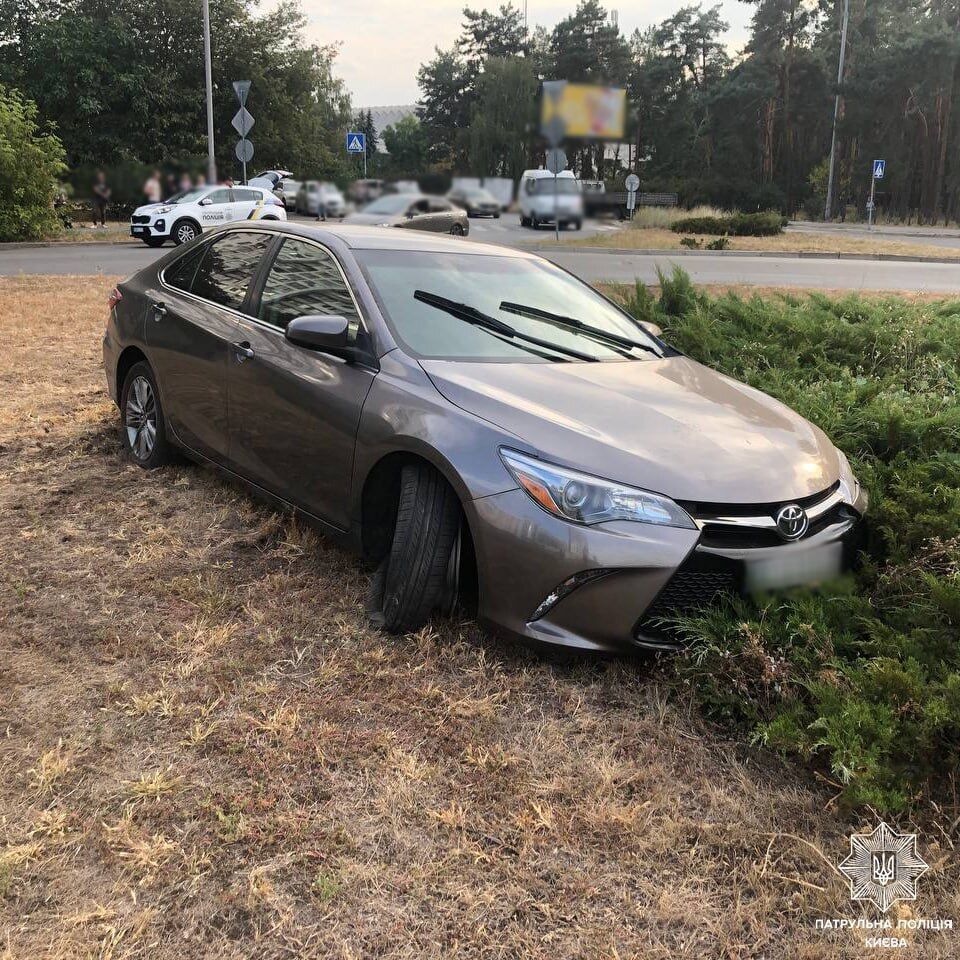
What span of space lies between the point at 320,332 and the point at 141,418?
209cm

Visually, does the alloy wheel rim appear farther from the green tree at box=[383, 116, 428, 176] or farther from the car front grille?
the green tree at box=[383, 116, 428, 176]

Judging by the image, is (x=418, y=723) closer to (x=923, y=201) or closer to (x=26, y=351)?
(x=26, y=351)

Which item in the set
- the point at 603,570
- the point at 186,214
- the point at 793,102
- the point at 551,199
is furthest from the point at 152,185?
the point at 793,102

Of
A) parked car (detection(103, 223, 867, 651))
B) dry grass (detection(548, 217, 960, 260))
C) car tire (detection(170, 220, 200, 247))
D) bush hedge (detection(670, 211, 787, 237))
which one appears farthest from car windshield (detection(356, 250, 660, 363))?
bush hedge (detection(670, 211, 787, 237))

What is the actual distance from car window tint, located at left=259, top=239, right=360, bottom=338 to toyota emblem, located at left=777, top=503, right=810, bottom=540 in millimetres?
1812

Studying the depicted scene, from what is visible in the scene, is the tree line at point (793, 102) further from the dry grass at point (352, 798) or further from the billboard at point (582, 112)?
the dry grass at point (352, 798)

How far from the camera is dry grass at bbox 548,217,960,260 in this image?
22.5 m

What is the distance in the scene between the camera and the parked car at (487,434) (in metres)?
2.86

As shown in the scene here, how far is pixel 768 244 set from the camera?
2481 cm

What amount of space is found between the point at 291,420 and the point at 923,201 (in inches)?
2169

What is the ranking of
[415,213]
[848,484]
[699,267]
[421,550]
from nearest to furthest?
[421,550]
[848,484]
[699,267]
[415,213]

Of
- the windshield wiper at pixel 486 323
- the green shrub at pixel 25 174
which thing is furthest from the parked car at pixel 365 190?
the windshield wiper at pixel 486 323

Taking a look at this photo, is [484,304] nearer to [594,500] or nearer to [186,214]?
[594,500]

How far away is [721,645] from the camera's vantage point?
2846 millimetres
